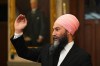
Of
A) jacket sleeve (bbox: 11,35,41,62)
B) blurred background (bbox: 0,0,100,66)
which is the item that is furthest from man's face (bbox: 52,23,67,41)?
blurred background (bbox: 0,0,100,66)

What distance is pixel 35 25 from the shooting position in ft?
29.9

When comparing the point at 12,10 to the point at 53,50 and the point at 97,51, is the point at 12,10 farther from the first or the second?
the point at 53,50

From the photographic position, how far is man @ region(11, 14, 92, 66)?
4.53m

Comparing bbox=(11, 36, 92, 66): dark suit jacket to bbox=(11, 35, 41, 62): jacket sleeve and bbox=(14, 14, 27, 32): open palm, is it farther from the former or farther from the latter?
bbox=(14, 14, 27, 32): open palm

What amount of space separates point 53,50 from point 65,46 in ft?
0.51

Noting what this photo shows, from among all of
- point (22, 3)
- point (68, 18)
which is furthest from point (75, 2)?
point (68, 18)

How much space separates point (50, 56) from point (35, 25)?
179 inches

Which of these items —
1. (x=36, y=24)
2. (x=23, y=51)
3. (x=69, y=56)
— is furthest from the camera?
(x=36, y=24)

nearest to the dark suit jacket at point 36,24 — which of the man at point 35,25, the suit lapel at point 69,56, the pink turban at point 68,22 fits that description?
the man at point 35,25

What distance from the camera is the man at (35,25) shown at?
357 inches

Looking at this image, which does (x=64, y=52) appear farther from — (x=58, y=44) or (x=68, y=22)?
(x=68, y=22)

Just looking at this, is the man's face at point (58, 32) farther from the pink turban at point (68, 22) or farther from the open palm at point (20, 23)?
the open palm at point (20, 23)

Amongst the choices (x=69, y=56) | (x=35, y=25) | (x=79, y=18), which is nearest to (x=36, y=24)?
(x=35, y=25)

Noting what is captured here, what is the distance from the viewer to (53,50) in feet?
15.1
